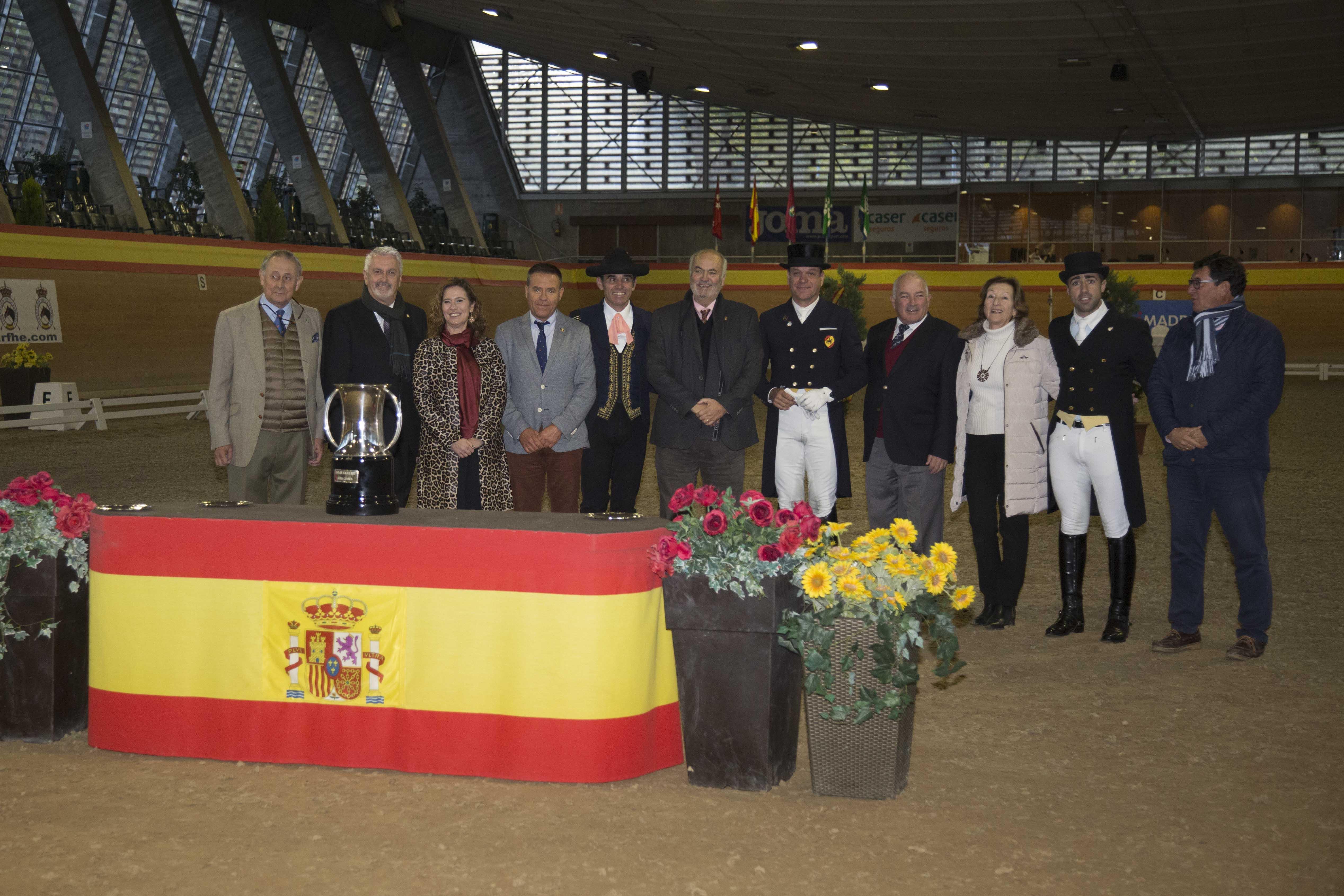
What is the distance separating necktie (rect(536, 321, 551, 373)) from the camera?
5043 mm

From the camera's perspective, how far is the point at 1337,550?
6.91m

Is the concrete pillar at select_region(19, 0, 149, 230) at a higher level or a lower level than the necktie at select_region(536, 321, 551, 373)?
higher

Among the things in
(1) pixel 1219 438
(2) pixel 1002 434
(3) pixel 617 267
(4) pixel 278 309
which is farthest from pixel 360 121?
(1) pixel 1219 438

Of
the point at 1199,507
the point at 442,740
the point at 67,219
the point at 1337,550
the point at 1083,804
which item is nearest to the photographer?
the point at 1083,804

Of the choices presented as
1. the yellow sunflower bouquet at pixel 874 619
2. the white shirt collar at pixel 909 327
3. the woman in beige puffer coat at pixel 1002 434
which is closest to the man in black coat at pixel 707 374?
the white shirt collar at pixel 909 327

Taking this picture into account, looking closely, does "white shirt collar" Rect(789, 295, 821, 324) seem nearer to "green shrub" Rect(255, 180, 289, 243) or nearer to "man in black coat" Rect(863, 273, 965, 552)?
"man in black coat" Rect(863, 273, 965, 552)

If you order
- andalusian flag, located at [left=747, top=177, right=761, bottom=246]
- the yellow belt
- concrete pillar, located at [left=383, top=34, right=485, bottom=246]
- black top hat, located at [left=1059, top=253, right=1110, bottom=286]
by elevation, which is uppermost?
concrete pillar, located at [left=383, top=34, right=485, bottom=246]

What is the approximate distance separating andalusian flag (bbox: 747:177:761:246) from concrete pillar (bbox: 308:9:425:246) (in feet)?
26.1

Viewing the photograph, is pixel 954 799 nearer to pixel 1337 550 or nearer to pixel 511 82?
pixel 1337 550

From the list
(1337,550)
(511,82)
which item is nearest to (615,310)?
(1337,550)

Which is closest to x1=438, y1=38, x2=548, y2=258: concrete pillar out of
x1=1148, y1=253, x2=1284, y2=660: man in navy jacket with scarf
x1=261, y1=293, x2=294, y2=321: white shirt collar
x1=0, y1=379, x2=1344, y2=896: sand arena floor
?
x1=261, y1=293, x2=294, y2=321: white shirt collar

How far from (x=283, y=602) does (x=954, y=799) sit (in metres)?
2.10

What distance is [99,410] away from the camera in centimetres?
1425

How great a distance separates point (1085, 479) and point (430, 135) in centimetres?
2722
